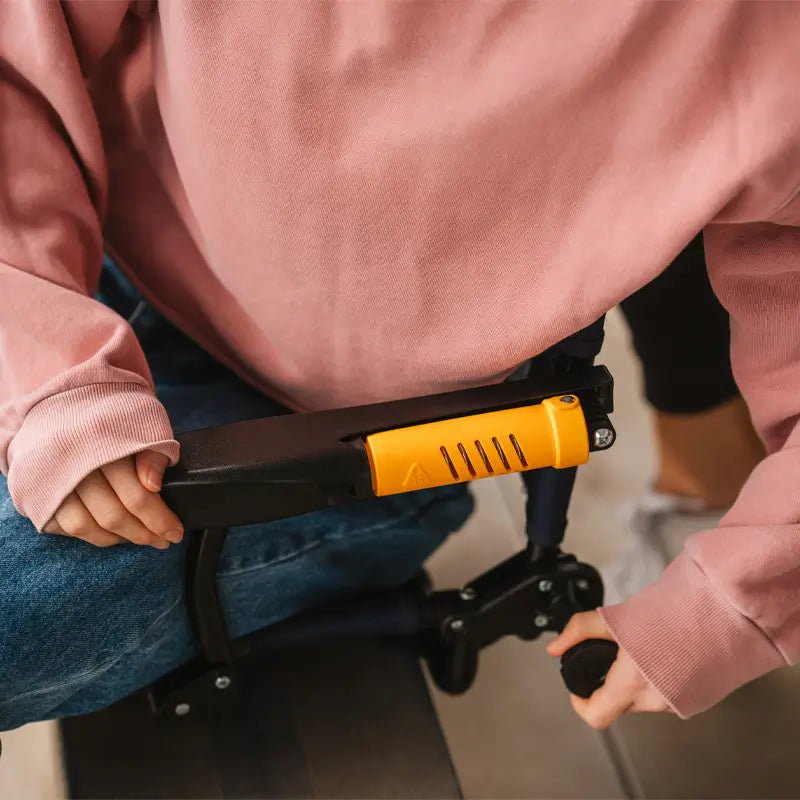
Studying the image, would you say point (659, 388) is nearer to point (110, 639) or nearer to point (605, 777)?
point (605, 777)

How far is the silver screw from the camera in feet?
2.05

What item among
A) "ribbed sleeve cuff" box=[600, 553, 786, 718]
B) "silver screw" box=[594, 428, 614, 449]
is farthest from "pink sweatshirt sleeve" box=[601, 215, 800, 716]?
"silver screw" box=[594, 428, 614, 449]

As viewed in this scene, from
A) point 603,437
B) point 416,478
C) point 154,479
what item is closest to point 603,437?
point 603,437

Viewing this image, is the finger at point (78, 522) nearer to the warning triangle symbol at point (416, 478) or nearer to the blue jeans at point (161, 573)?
the blue jeans at point (161, 573)

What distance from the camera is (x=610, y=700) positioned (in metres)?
0.71

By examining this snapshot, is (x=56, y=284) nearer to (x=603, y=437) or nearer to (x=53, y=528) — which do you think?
(x=53, y=528)

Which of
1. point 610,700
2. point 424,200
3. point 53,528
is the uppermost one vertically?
point 424,200

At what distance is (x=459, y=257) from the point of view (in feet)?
2.06

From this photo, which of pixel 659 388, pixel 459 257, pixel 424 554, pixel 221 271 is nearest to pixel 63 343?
pixel 221 271

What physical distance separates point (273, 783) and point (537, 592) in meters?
0.27

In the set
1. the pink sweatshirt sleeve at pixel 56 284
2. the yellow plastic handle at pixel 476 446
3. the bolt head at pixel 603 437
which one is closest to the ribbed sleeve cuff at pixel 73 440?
the pink sweatshirt sleeve at pixel 56 284

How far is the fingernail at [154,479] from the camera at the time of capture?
574 millimetres

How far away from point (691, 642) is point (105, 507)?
1.36 ft

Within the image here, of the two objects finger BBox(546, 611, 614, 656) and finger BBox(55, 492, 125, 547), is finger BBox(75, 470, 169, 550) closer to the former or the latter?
finger BBox(55, 492, 125, 547)
